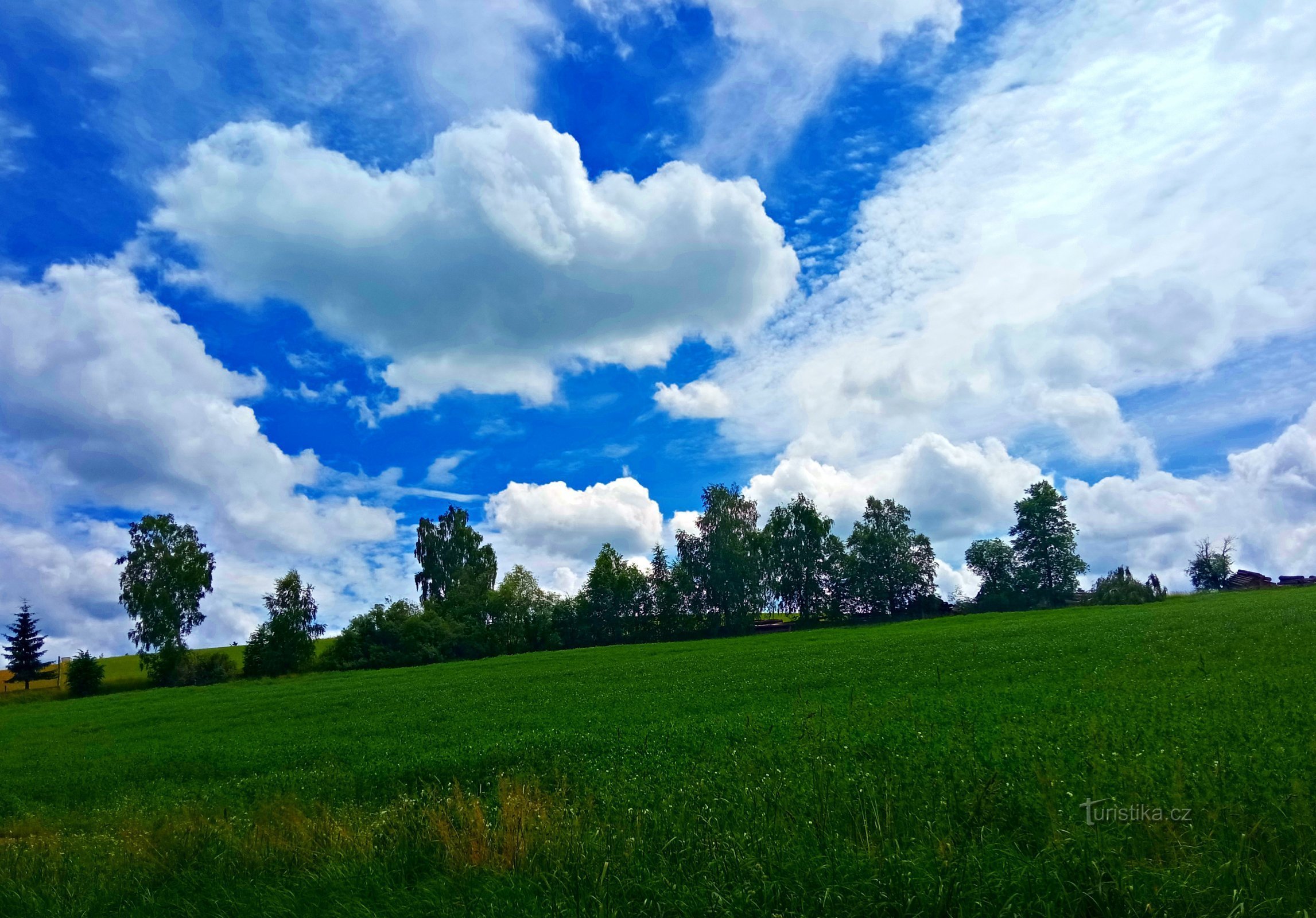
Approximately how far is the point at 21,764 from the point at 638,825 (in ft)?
108

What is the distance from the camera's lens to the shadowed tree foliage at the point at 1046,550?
4122 inches

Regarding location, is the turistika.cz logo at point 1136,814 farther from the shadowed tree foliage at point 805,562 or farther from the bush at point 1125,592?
the shadowed tree foliage at point 805,562

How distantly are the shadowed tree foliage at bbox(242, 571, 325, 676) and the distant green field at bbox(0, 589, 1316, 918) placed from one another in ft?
222

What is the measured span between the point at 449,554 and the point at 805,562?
55.4 metres

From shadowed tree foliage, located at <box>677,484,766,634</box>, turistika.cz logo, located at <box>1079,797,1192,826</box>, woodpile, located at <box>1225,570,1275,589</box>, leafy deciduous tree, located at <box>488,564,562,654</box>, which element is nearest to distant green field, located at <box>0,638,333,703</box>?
leafy deciduous tree, located at <box>488,564,562,654</box>

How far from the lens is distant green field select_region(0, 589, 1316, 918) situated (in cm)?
652

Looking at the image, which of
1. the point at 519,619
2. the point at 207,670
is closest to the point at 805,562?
the point at 519,619

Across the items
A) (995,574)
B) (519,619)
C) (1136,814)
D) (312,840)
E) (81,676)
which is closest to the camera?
(1136,814)

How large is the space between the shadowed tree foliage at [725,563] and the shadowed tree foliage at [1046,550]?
39613 millimetres

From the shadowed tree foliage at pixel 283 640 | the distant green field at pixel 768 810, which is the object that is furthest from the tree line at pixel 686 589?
the distant green field at pixel 768 810

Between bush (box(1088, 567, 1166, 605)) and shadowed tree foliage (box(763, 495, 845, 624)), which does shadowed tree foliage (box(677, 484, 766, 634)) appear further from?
bush (box(1088, 567, 1166, 605))

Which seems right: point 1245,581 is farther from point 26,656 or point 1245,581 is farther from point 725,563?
point 26,656

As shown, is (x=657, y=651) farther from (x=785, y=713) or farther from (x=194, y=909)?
(x=194, y=909)

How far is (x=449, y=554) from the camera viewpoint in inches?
4466
